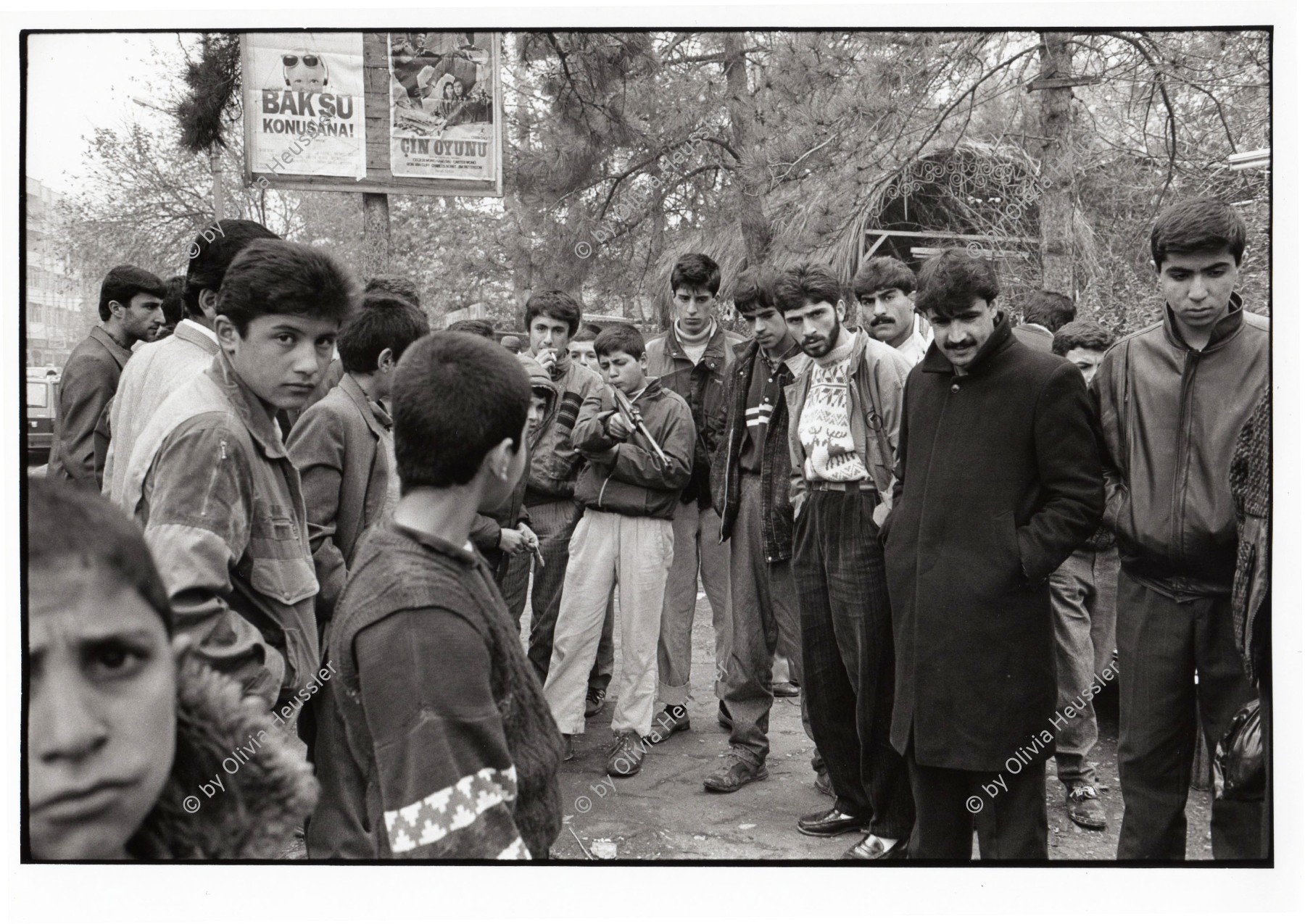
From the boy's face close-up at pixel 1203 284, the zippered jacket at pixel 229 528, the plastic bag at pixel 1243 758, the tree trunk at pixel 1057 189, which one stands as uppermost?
the tree trunk at pixel 1057 189

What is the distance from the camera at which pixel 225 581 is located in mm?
2252

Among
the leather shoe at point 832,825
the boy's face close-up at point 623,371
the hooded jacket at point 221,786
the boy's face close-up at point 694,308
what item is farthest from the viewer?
the boy's face close-up at point 694,308

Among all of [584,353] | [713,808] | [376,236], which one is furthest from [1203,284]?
[376,236]

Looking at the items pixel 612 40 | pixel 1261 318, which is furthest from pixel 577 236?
pixel 1261 318

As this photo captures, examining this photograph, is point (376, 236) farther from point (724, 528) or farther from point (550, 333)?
point (724, 528)

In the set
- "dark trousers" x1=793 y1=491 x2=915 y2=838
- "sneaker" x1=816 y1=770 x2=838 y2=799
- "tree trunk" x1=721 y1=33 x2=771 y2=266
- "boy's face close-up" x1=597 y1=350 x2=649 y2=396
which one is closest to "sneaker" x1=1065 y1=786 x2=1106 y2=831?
"dark trousers" x1=793 y1=491 x2=915 y2=838

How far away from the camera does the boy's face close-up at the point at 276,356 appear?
2482mm

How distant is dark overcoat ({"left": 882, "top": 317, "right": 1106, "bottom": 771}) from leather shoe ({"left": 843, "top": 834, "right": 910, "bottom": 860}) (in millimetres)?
664

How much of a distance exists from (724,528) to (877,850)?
4.84 feet

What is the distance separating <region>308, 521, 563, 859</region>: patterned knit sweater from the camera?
1.71 metres

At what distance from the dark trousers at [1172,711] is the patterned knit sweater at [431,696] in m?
1.91

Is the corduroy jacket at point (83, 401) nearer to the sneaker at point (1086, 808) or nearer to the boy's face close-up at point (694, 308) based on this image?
the boy's face close-up at point (694, 308)

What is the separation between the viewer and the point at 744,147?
5.38 metres

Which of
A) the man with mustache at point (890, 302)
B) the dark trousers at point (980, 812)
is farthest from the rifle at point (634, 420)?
the dark trousers at point (980, 812)
